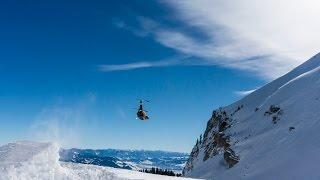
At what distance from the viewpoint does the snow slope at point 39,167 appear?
61.8ft

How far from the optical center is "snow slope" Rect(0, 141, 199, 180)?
18.8 m

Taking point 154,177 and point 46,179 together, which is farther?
Result: point 154,177

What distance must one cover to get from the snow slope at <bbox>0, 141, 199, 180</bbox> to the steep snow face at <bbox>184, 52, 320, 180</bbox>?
3410 cm

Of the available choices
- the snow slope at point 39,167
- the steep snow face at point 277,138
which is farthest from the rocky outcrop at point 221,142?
the snow slope at point 39,167

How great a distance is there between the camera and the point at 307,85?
3629 inches

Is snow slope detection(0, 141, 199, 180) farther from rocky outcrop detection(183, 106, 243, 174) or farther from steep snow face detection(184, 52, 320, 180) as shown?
rocky outcrop detection(183, 106, 243, 174)

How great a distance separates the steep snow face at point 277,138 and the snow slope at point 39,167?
112ft

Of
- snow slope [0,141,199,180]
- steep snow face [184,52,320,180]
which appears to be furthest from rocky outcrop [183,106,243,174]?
snow slope [0,141,199,180]

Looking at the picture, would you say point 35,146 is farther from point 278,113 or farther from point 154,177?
point 278,113

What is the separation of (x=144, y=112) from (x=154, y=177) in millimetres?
17441

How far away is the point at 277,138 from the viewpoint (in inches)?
3120

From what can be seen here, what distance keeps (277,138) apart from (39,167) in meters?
64.5

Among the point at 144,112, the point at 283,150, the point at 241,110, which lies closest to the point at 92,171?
the point at 144,112

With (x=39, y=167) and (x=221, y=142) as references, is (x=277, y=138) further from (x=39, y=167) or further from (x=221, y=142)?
(x=39, y=167)
